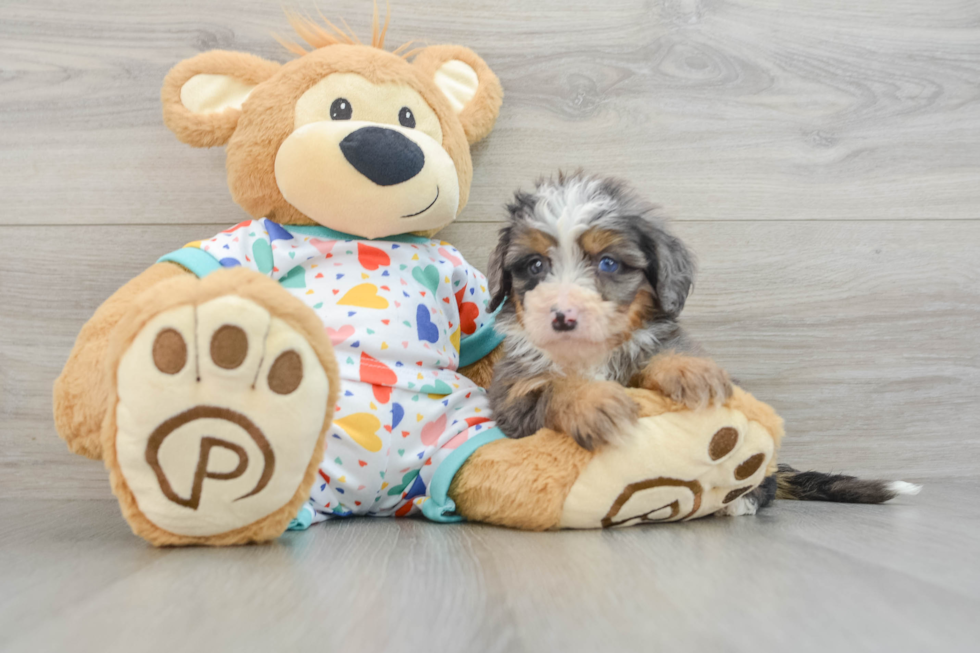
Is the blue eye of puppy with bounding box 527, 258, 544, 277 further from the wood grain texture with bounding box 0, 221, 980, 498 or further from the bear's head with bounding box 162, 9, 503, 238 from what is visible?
the wood grain texture with bounding box 0, 221, 980, 498

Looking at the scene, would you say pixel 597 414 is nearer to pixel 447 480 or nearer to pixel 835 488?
pixel 447 480

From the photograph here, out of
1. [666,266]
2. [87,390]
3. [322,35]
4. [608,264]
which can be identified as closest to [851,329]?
[666,266]

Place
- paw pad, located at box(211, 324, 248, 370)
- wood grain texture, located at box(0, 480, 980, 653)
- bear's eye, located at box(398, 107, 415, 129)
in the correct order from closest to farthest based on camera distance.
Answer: wood grain texture, located at box(0, 480, 980, 653)
paw pad, located at box(211, 324, 248, 370)
bear's eye, located at box(398, 107, 415, 129)

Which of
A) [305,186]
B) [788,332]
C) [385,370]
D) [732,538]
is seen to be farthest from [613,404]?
[788,332]

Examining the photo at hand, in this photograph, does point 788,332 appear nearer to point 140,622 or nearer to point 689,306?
point 689,306

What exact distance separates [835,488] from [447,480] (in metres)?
0.96

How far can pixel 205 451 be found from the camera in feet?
3.32

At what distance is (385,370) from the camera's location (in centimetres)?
144

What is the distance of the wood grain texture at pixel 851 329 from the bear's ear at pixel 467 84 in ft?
1.02

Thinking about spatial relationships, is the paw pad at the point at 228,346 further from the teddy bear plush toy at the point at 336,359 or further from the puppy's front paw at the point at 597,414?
the puppy's front paw at the point at 597,414

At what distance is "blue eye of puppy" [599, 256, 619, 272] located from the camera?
1360mm

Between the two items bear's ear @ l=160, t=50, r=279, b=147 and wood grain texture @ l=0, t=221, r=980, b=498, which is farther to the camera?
wood grain texture @ l=0, t=221, r=980, b=498

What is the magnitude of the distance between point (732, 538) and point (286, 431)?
0.80 meters

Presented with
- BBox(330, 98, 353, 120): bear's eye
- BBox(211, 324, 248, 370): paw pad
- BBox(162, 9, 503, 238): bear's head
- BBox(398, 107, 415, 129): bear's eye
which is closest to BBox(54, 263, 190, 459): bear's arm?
BBox(211, 324, 248, 370): paw pad
